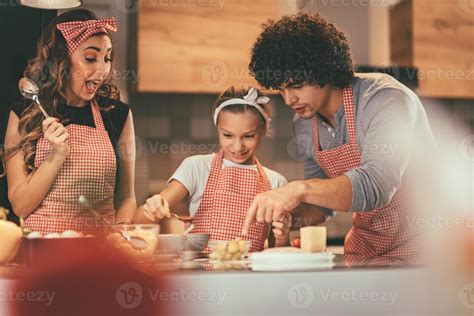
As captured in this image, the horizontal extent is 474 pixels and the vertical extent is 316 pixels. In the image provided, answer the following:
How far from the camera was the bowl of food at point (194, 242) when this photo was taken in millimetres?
1521

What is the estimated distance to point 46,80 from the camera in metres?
2.04

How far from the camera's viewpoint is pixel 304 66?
1.92 meters

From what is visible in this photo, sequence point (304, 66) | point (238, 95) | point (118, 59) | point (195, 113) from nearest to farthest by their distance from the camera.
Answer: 1. point (304, 66)
2. point (238, 95)
3. point (118, 59)
4. point (195, 113)

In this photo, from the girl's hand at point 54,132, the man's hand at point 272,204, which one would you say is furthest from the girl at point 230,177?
the man's hand at point 272,204

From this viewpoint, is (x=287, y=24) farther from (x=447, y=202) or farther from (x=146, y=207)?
(x=447, y=202)

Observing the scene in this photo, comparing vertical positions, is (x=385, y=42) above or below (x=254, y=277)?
above

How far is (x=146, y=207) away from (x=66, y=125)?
0.39 meters

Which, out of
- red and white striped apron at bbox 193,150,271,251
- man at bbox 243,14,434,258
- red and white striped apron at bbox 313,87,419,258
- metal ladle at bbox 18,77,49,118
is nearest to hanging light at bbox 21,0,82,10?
metal ladle at bbox 18,77,49,118

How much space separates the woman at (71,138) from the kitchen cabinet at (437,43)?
4.73ft

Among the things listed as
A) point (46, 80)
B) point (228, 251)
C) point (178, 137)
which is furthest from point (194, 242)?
point (178, 137)

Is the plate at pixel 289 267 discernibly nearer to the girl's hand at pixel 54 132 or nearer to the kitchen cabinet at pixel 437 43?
the girl's hand at pixel 54 132

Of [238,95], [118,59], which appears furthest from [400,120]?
[118,59]

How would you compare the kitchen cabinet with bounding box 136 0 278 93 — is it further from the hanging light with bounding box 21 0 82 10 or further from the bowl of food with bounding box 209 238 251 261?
the bowl of food with bounding box 209 238 251 261

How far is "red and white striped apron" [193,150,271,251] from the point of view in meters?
2.21
